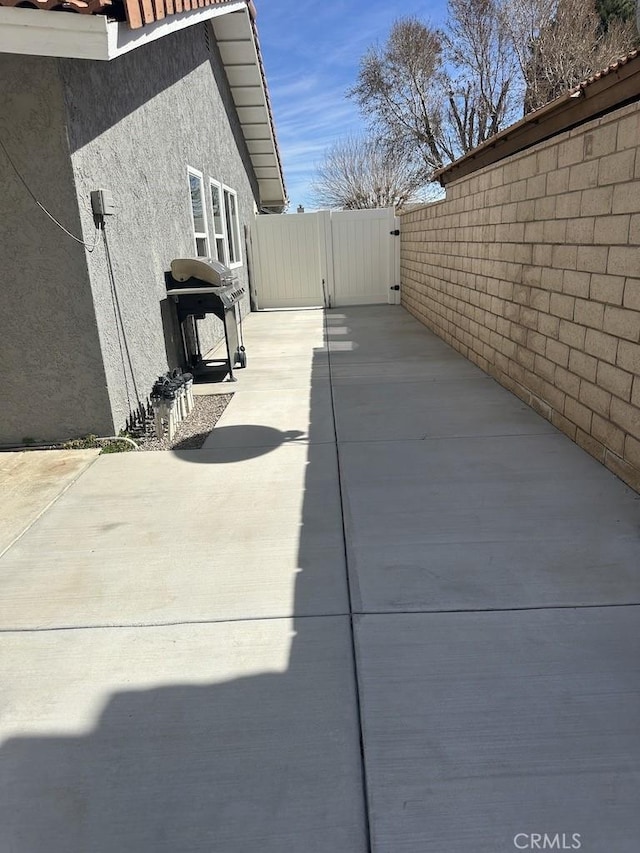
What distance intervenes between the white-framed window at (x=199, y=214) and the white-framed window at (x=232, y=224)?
7.76 ft

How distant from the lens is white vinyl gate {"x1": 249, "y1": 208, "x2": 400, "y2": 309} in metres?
14.4

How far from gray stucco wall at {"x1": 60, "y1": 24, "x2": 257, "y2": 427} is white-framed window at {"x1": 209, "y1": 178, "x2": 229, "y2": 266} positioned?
1252mm

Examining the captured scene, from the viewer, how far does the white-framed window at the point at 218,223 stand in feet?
34.9

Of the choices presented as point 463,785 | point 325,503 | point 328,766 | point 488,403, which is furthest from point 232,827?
point 488,403

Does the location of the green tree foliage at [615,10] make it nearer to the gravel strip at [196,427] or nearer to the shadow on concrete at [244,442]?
the gravel strip at [196,427]

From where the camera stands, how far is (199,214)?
931 cm

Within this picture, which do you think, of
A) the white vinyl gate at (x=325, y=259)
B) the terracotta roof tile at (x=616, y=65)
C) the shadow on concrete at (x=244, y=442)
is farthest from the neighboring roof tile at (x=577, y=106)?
the white vinyl gate at (x=325, y=259)

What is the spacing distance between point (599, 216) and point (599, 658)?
3.25 m

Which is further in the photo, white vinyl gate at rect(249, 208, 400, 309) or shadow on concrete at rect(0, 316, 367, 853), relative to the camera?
white vinyl gate at rect(249, 208, 400, 309)

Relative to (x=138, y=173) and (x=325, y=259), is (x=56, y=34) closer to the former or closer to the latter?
(x=138, y=173)

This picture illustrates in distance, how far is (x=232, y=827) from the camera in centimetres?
185

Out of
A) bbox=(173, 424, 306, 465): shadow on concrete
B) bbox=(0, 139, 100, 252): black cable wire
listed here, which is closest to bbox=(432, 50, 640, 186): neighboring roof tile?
bbox=(173, 424, 306, 465): shadow on concrete

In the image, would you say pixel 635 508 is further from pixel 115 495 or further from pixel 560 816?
pixel 115 495

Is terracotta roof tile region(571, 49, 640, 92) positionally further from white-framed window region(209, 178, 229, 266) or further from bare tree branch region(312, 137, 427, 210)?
bare tree branch region(312, 137, 427, 210)
